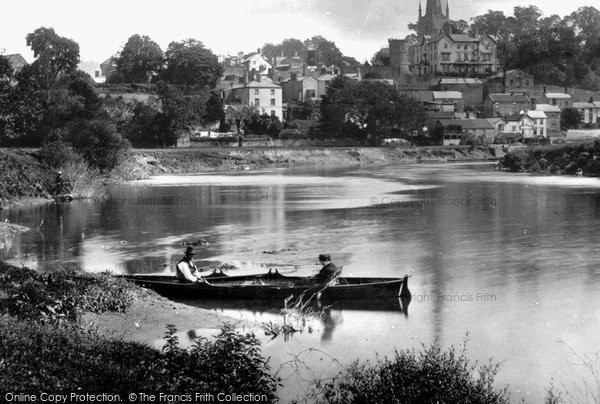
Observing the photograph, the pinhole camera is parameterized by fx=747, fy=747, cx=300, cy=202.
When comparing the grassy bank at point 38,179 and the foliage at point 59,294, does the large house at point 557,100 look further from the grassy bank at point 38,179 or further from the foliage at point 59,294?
the foliage at point 59,294

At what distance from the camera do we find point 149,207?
52281mm

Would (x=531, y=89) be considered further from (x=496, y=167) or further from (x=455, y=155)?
(x=496, y=167)

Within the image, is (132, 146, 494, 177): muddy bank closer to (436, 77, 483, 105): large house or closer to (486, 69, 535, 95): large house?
(436, 77, 483, 105): large house

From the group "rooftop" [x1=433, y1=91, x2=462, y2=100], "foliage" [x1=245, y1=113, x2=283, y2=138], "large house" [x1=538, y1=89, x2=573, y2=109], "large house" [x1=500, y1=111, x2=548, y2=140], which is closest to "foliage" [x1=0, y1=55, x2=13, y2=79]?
"foliage" [x1=245, y1=113, x2=283, y2=138]

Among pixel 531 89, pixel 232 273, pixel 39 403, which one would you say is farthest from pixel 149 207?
pixel 531 89

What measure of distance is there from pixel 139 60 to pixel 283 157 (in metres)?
39.5

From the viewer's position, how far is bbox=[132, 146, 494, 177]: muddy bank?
94938 millimetres

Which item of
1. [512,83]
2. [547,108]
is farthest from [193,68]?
[547,108]

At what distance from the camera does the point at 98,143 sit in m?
70.4

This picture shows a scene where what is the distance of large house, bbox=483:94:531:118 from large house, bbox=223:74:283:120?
137ft

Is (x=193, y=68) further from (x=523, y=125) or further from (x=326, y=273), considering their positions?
(x=326, y=273)

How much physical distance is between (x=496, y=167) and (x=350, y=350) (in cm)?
8629

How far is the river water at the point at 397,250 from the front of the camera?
18.9 m

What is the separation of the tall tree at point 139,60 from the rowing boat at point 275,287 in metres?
116
